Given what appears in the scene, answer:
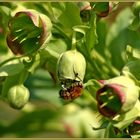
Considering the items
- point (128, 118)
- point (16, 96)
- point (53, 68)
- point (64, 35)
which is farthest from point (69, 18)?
point (128, 118)

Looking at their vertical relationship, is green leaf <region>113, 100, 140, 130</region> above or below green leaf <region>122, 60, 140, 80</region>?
below

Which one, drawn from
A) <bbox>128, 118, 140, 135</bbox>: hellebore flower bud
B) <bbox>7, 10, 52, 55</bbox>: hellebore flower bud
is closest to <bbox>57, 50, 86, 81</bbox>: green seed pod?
<bbox>7, 10, 52, 55</bbox>: hellebore flower bud

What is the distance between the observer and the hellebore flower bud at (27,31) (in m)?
1.75

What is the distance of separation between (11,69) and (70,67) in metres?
0.23

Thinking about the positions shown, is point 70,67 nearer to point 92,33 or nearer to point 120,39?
point 92,33

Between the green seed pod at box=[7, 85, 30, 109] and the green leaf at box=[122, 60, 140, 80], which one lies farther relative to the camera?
the green seed pod at box=[7, 85, 30, 109]

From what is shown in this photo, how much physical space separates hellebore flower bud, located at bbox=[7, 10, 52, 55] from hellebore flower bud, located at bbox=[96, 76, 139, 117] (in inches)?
9.4

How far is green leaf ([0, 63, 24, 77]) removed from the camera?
186 centimetres

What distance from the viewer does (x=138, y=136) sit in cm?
164

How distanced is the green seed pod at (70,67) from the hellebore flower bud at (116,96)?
0.09 metres

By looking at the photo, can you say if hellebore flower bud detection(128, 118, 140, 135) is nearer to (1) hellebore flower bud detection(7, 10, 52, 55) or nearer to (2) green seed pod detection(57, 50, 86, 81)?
(2) green seed pod detection(57, 50, 86, 81)

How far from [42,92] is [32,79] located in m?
0.11

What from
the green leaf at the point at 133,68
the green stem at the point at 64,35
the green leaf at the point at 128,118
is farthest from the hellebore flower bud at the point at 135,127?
the green stem at the point at 64,35

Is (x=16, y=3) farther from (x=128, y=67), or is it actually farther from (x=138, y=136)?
(x=138, y=136)
